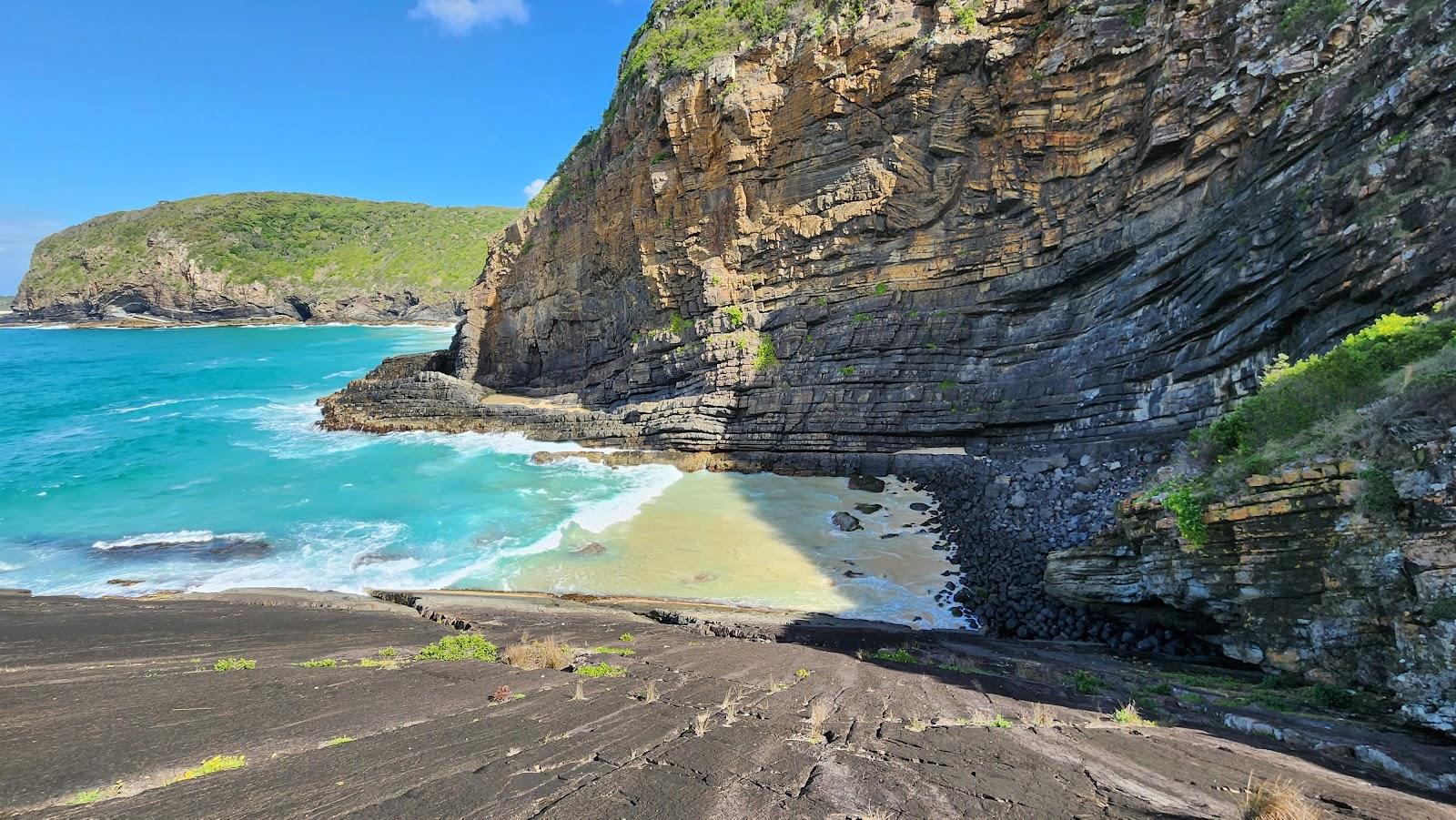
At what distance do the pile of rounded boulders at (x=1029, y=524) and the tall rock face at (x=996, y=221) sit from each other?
1372mm

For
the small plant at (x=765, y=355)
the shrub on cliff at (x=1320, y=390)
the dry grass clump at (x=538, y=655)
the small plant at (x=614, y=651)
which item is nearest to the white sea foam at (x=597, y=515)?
the small plant at (x=765, y=355)

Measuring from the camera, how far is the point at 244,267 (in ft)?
307

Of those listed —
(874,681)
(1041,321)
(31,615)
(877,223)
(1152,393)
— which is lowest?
(31,615)

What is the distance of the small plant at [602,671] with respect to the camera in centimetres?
682

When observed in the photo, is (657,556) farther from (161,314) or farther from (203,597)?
(161,314)

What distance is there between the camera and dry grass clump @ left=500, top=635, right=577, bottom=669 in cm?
728

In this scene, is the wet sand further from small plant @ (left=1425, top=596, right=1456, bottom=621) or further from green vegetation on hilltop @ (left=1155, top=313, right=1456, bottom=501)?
small plant @ (left=1425, top=596, right=1456, bottom=621)

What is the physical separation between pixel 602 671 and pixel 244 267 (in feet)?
383

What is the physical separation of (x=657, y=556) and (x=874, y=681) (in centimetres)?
983

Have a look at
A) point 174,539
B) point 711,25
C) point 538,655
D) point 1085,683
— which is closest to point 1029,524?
point 1085,683

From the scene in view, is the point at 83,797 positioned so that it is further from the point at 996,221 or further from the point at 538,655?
the point at 996,221

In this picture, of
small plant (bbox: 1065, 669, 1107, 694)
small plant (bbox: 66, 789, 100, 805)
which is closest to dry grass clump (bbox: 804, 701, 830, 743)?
small plant (bbox: 1065, 669, 1107, 694)

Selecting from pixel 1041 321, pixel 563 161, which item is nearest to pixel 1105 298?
pixel 1041 321

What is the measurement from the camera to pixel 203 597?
491 inches
